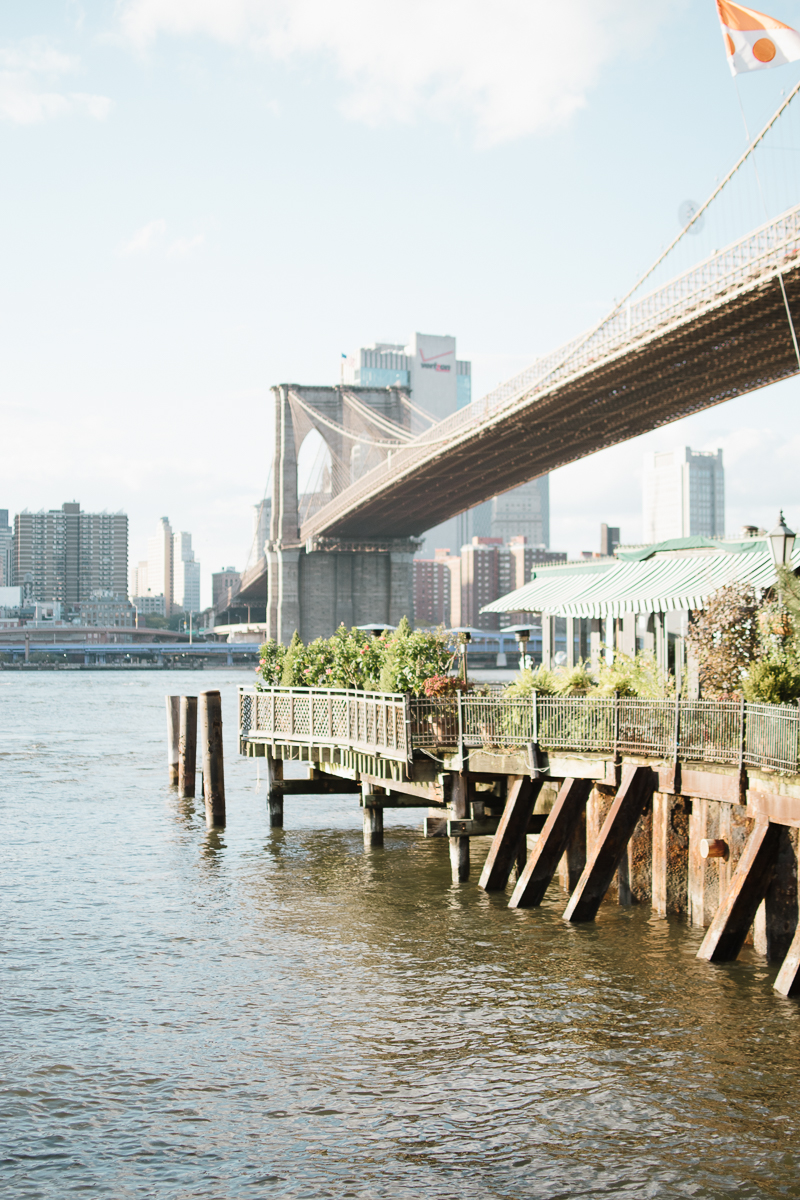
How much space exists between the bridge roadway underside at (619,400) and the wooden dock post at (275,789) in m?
18.4

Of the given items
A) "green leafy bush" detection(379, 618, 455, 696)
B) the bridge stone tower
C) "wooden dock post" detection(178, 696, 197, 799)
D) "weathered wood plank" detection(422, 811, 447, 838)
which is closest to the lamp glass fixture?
"green leafy bush" detection(379, 618, 455, 696)

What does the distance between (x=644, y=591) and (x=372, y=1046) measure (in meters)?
15.3

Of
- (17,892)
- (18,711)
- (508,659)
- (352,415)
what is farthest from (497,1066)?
(508,659)

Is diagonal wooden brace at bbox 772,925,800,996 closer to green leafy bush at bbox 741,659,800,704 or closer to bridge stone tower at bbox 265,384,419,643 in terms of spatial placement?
green leafy bush at bbox 741,659,800,704

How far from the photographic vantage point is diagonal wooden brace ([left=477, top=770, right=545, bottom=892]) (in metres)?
17.8

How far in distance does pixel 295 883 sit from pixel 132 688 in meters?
93.8

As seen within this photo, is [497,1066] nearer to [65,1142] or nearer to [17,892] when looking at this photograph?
[65,1142]

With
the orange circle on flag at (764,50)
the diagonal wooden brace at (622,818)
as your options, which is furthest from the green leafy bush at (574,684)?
the orange circle on flag at (764,50)

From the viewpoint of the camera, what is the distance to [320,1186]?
9492mm

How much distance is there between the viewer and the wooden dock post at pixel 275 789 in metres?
26.2

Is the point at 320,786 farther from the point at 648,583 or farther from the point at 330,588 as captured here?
the point at 330,588

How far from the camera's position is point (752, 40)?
21609 millimetres

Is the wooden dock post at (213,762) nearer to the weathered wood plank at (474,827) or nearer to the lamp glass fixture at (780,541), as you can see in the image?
the weathered wood plank at (474,827)

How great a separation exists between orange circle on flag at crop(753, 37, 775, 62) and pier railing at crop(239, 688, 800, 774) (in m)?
11.9
